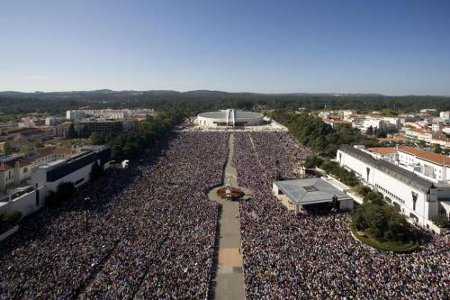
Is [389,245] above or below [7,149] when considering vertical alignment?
below

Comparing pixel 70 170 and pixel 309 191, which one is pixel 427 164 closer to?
pixel 309 191

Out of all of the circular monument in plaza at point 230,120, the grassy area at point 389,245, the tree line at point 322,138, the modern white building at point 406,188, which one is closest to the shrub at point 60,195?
the grassy area at point 389,245

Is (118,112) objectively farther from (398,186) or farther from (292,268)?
(292,268)

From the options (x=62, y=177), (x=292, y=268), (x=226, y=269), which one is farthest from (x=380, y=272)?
(x=62, y=177)

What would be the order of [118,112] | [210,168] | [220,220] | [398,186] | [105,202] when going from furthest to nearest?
[118,112] → [210,168] → [398,186] → [105,202] → [220,220]

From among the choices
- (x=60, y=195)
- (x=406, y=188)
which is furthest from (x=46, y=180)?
(x=406, y=188)

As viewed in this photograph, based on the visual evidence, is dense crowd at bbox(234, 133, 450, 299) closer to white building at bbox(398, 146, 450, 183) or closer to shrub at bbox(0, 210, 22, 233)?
A: white building at bbox(398, 146, 450, 183)
